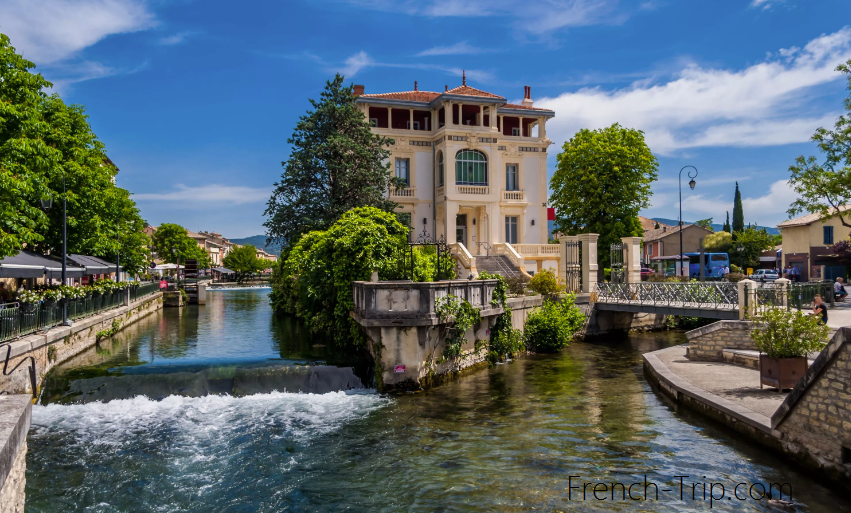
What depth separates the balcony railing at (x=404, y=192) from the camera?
36.0 metres

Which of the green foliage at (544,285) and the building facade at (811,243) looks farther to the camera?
the building facade at (811,243)

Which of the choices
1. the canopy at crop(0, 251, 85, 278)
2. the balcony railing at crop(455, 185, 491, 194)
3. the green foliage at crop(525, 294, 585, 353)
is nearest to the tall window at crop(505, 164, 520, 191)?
the balcony railing at crop(455, 185, 491, 194)

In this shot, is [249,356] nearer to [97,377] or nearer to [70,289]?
[97,377]

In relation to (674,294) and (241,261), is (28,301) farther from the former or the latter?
(241,261)

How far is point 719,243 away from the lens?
6056 centimetres

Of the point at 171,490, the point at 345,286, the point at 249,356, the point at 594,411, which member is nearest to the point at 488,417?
the point at 594,411

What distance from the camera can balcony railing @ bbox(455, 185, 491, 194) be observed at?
35.6 meters

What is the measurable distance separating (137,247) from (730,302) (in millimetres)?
35610

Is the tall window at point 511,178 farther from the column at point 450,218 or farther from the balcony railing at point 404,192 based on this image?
the balcony railing at point 404,192

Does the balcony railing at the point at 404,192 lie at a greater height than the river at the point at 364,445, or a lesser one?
greater

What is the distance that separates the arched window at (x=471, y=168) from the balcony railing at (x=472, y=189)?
38cm

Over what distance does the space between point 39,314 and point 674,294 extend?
75.1 feet

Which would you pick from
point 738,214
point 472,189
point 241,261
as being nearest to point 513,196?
point 472,189

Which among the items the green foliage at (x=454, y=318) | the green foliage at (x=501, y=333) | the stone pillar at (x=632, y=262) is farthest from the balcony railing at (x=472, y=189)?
the green foliage at (x=454, y=318)
